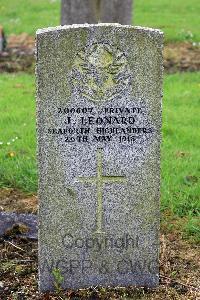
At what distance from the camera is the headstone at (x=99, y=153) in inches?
159

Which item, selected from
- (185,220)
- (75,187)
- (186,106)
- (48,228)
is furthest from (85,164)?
(186,106)

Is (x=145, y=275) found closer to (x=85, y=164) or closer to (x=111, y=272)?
(x=111, y=272)

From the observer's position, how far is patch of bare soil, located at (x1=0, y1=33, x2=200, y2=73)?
37.2 feet

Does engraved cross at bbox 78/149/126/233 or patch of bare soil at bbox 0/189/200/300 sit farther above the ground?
engraved cross at bbox 78/149/126/233

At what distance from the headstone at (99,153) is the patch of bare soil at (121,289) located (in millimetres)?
83

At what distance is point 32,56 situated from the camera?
1205 cm

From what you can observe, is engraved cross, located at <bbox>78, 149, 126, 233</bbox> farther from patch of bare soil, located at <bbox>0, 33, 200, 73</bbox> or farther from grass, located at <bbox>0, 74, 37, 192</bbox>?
patch of bare soil, located at <bbox>0, 33, 200, 73</bbox>

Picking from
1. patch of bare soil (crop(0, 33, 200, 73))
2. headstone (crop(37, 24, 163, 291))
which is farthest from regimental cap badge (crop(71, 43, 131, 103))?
patch of bare soil (crop(0, 33, 200, 73))

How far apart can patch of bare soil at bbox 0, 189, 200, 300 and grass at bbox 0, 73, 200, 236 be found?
292mm

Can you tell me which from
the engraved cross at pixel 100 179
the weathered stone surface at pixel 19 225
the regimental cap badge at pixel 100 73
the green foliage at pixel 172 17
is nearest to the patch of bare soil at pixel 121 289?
the weathered stone surface at pixel 19 225

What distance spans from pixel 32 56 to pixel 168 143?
5418mm

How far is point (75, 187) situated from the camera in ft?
14.0

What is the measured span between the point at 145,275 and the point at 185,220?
1.15 metres

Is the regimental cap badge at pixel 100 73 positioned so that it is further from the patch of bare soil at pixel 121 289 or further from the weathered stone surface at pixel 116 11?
the weathered stone surface at pixel 116 11
